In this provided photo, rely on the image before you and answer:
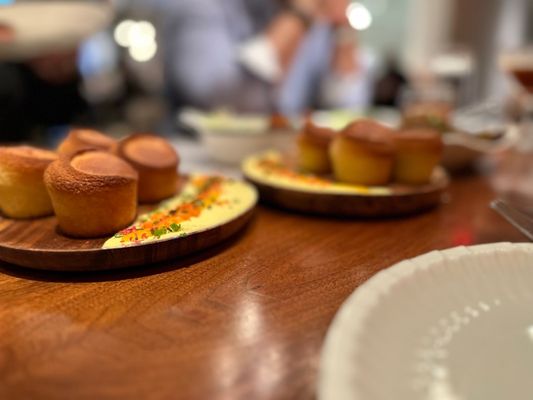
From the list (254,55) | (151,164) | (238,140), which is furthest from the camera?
(254,55)

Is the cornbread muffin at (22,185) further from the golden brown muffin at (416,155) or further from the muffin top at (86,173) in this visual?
the golden brown muffin at (416,155)

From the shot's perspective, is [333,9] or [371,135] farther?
[333,9]

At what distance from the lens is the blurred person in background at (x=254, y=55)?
99.2 inches

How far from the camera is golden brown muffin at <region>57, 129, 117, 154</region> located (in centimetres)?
80

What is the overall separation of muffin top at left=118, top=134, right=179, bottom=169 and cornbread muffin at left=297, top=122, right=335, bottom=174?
1.05ft

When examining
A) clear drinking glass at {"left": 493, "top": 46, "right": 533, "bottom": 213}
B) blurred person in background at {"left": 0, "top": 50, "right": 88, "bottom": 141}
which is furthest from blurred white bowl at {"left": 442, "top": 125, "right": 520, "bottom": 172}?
blurred person in background at {"left": 0, "top": 50, "right": 88, "bottom": 141}

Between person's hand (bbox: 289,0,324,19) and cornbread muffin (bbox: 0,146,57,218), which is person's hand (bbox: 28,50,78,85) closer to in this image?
person's hand (bbox: 289,0,324,19)

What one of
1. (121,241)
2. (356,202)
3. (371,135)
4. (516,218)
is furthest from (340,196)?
(121,241)

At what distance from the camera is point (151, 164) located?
792 mm

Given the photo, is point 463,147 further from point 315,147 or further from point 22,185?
point 22,185

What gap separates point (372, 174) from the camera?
3.02 ft

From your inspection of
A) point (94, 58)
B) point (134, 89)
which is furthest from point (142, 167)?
point (94, 58)

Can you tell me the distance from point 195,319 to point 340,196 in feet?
1.46

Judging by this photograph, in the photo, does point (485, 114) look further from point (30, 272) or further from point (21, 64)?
point (21, 64)
